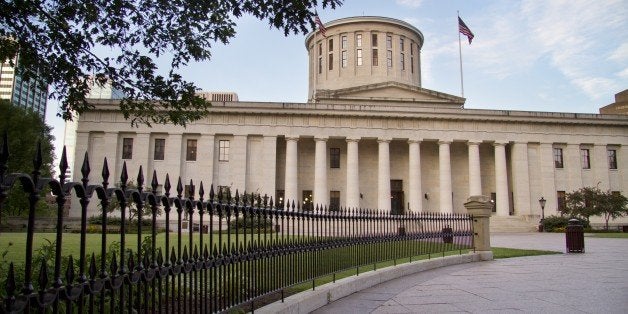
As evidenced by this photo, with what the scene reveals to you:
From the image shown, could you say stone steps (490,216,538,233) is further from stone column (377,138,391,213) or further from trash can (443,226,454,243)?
trash can (443,226,454,243)

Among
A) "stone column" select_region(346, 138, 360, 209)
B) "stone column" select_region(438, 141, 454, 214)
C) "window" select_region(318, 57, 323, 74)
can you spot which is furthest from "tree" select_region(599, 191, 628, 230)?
"window" select_region(318, 57, 323, 74)

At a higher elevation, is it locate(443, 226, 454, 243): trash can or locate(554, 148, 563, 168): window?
locate(554, 148, 563, 168): window

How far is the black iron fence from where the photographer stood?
2.68 meters

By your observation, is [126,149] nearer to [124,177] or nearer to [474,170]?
[474,170]

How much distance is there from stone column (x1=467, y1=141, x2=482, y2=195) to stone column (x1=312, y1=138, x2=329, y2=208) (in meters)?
14.0

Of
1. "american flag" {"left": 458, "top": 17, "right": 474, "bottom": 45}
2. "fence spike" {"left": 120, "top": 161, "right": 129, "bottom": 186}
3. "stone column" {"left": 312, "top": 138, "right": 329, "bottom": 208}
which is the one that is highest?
"american flag" {"left": 458, "top": 17, "right": 474, "bottom": 45}

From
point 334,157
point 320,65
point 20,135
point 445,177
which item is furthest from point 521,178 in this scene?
point 20,135

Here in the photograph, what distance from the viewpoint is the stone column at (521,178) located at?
155 ft

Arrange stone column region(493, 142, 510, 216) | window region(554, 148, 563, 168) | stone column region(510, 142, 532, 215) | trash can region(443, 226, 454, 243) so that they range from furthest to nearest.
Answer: window region(554, 148, 563, 168)
stone column region(510, 142, 532, 215)
stone column region(493, 142, 510, 216)
trash can region(443, 226, 454, 243)

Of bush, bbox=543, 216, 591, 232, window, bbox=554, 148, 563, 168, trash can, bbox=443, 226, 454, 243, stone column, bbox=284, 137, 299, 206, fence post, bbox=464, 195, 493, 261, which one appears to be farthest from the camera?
window, bbox=554, 148, 563, 168

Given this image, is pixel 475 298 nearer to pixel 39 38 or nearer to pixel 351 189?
pixel 39 38

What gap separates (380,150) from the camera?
4647 cm

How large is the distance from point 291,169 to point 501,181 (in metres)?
20.1

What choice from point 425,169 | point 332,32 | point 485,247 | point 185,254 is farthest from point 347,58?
point 185,254
